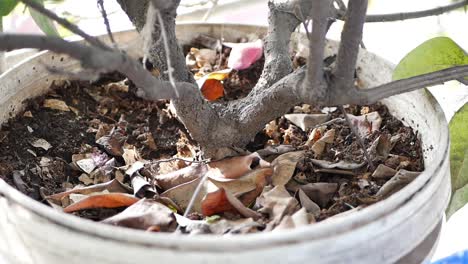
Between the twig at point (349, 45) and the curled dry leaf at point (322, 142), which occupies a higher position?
the twig at point (349, 45)

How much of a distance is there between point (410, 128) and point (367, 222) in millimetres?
289

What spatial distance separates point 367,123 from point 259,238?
1.15 feet

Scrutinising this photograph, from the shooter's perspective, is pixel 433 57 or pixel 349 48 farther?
pixel 433 57

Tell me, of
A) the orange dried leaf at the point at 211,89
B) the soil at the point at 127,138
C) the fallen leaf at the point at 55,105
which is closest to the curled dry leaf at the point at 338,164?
the soil at the point at 127,138

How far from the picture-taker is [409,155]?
71 centimetres

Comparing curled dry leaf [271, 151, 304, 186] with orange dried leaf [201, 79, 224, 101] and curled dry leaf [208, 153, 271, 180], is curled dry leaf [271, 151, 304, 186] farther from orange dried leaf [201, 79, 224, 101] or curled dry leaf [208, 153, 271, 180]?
orange dried leaf [201, 79, 224, 101]

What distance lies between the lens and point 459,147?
2.33ft

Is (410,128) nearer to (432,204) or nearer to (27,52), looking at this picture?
(432,204)

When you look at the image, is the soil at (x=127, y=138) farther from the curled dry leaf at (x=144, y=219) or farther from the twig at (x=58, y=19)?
Answer: the twig at (x=58, y=19)

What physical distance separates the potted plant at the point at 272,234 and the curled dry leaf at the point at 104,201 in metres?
0.08

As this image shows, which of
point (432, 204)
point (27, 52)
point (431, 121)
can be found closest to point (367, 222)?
point (432, 204)

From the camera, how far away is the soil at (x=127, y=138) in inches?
26.6

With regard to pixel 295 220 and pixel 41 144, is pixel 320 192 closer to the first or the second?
pixel 295 220

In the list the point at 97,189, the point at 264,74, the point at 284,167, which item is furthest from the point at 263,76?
the point at 97,189
